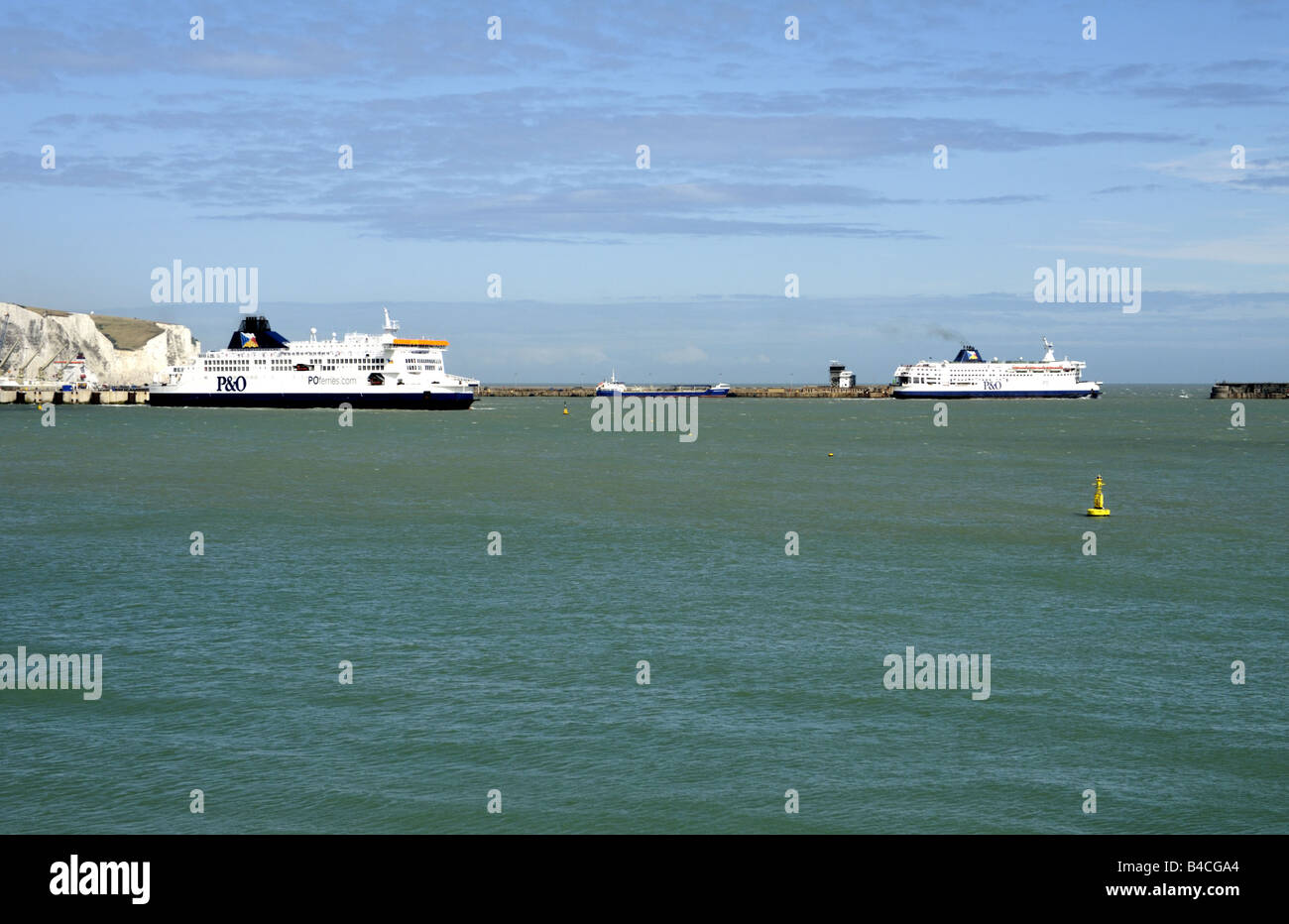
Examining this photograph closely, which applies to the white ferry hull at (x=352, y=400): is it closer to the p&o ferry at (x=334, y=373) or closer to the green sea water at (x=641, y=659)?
the p&o ferry at (x=334, y=373)

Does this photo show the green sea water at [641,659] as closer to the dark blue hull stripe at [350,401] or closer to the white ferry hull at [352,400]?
the white ferry hull at [352,400]

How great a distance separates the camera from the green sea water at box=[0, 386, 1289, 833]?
16.5 m

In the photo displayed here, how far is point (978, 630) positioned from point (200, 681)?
54.8 ft

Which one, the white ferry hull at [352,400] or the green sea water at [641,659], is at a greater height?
the white ferry hull at [352,400]

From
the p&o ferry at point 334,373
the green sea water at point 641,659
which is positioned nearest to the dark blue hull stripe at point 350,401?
the p&o ferry at point 334,373

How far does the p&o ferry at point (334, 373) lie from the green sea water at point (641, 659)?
3880 inches

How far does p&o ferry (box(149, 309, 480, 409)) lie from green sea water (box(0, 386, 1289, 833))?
9856 centimetres

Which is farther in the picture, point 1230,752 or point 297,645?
point 297,645

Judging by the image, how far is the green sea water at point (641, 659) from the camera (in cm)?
1647

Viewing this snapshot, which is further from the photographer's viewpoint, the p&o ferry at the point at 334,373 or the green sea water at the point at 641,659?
the p&o ferry at the point at 334,373

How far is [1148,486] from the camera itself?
62500 mm
